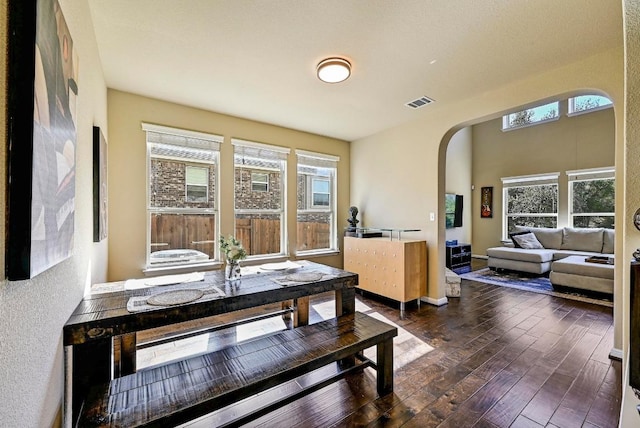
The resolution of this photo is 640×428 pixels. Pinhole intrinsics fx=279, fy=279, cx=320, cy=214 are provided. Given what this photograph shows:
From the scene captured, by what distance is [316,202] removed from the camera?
4953mm

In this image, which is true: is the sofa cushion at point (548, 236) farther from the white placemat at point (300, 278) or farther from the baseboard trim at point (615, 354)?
the white placemat at point (300, 278)

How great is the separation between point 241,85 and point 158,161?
1.47 meters

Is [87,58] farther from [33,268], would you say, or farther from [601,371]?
[601,371]

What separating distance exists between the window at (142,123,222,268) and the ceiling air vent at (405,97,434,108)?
2.57m

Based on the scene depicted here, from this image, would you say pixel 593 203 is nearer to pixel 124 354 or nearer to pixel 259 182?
pixel 259 182

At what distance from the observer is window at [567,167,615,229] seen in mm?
5887

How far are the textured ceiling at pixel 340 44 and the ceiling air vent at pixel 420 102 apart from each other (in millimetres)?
105

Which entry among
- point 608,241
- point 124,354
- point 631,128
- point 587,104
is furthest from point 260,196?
point 587,104

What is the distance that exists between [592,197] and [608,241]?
1.04m

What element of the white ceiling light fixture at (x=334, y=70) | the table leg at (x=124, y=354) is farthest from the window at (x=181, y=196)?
the white ceiling light fixture at (x=334, y=70)

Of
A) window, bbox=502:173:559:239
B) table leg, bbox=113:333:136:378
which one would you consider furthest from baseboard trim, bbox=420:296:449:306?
window, bbox=502:173:559:239

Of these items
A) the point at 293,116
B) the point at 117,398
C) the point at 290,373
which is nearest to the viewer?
the point at 117,398

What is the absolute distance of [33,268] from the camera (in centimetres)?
84

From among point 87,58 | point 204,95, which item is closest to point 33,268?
point 87,58
